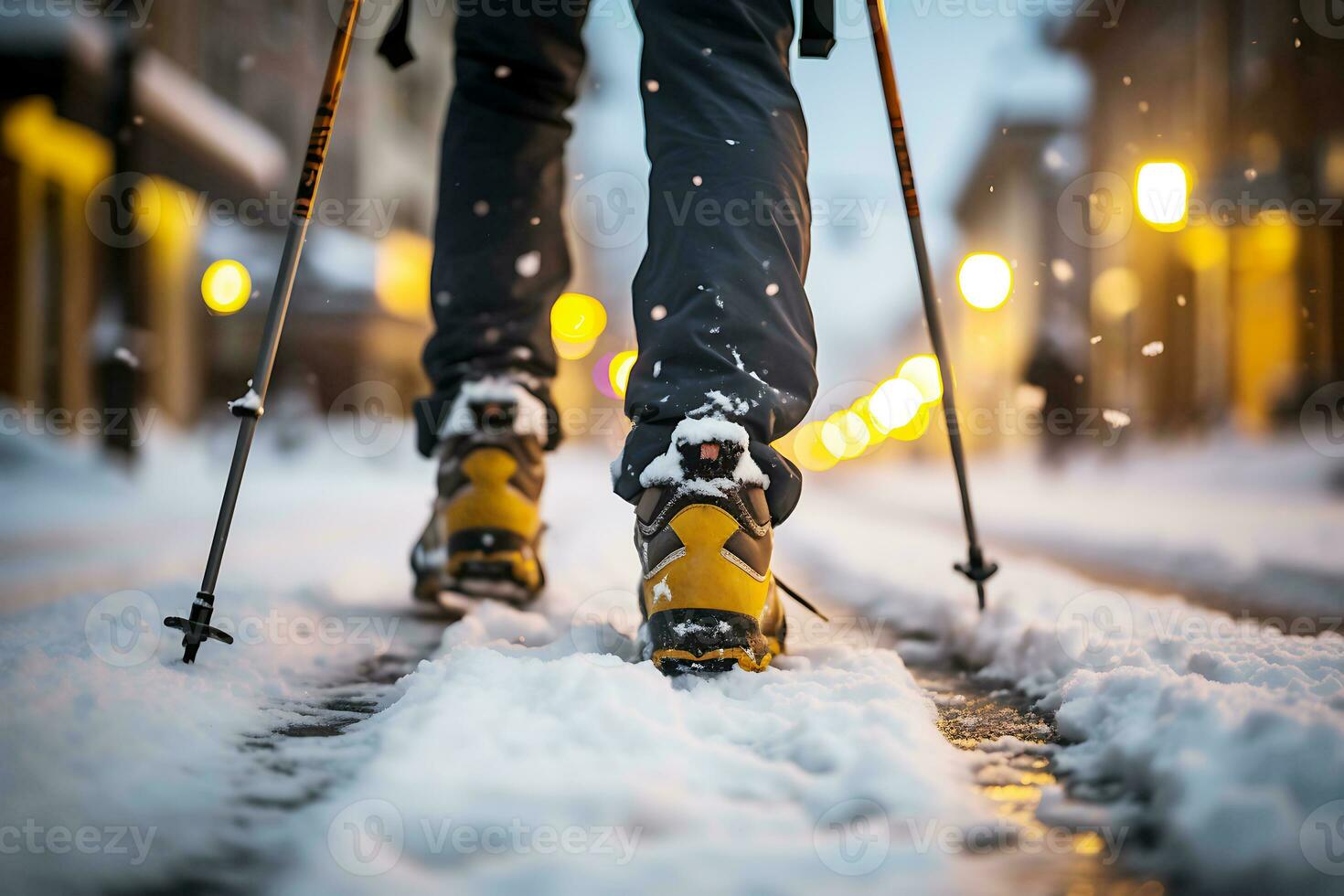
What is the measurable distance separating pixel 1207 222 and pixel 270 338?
1845 centimetres

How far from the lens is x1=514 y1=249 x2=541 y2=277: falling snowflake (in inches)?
87.3

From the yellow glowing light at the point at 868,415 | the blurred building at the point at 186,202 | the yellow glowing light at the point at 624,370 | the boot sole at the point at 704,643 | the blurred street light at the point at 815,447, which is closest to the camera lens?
the boot sole at the point at 704,643

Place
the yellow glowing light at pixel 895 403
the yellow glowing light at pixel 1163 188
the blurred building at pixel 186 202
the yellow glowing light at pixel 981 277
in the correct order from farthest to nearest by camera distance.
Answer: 1. the yellow glowing light at pixel 895 403
2. the blurred building at pixel 186 202
3. the yellow glowing light at pixel 1163 188
4. the yellow glowing light at pixel 981 277

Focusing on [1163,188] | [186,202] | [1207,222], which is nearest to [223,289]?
[1163,188]

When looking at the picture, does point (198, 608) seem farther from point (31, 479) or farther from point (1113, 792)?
point (31, 479)

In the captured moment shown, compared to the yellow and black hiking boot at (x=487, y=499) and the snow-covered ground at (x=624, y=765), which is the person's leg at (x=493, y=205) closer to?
the yellow and black hiking boot at (x=487, y=499)

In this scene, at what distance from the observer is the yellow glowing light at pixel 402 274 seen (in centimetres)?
2219

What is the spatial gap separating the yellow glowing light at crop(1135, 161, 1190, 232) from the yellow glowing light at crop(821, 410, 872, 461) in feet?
96.0

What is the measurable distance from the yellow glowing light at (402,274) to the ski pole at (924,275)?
20.7 meters

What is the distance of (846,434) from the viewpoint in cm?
4025

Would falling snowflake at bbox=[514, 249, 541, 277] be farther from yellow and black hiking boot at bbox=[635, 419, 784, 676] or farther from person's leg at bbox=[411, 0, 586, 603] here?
yellow and black hiking boot at bbox=[635, 419, 784, 676]

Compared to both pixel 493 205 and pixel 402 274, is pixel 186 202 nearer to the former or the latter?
pixel 402 274

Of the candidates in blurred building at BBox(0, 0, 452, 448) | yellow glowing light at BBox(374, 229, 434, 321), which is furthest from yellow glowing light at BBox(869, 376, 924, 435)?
A: blurred building at BBox(0, 0, 452, 448)

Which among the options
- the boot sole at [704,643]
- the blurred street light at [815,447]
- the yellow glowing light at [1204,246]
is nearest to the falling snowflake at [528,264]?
the boot sole at [704,643]
